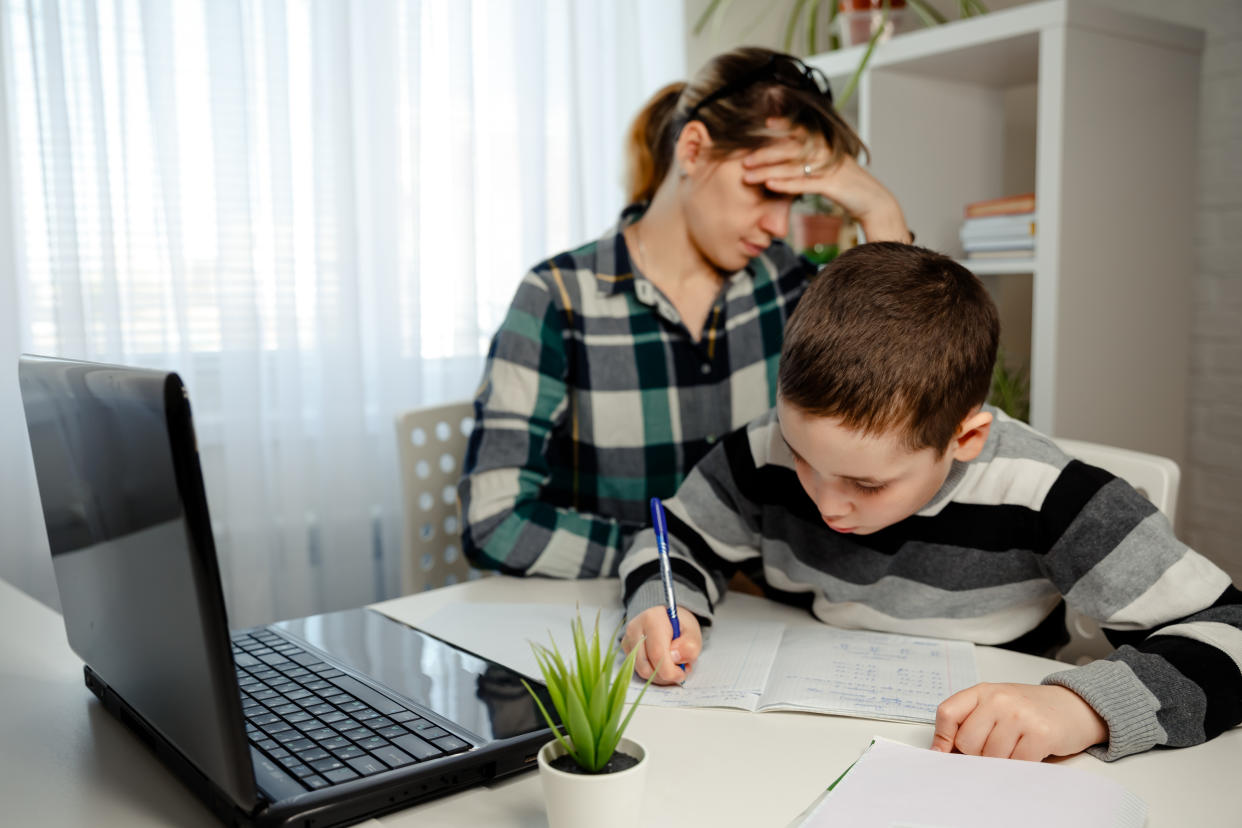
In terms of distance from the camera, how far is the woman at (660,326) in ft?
4.37

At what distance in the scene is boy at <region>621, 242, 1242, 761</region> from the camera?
750 millimetres

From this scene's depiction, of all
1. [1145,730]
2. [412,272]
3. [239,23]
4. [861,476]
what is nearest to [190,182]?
[239,23]

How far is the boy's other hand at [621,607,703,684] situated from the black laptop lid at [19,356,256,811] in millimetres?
370

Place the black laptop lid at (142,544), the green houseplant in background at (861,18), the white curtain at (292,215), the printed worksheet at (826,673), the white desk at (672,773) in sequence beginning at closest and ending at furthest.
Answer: the black laptop lid at (142,544), the white desk at (672,773), the printed worksheet at (826,673), the white curtain at (292,215), the green houseplant in background at (861,18)

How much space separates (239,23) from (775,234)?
1.10 meters

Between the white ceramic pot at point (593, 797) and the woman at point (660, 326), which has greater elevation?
the woman at point (660, 326)

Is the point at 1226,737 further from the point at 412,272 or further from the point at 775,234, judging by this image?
the point at 412,272

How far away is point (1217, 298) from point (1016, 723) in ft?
6.16

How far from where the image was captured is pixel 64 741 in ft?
2.60

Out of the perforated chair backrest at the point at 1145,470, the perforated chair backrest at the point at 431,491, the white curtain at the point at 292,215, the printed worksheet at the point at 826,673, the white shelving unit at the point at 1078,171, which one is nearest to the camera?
the printed worksheet at the point at 826,673

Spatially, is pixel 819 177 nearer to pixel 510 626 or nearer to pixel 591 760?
pixel 510 626

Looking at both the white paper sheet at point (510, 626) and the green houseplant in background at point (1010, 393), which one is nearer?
the white paper sheet at point (510, 626)

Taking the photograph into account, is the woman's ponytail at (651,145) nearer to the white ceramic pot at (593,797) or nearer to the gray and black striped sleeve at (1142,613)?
the gray and black striped sleeve at (1142,613)

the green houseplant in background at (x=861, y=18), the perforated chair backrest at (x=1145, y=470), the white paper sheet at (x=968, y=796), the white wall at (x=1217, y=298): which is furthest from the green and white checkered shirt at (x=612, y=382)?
the white wall at (x=1217, y=298)
